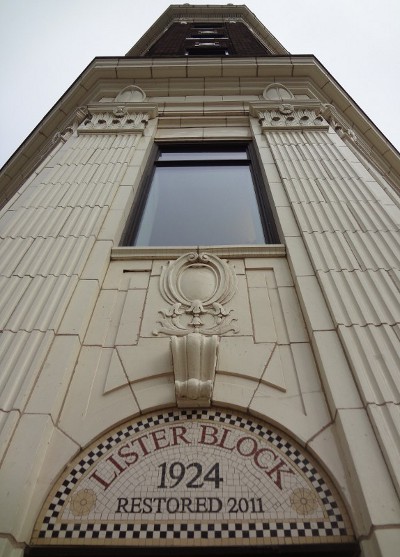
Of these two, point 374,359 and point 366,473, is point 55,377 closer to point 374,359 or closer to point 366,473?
point 366,473

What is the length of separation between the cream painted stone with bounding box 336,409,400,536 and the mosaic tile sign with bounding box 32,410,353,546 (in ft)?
0.71

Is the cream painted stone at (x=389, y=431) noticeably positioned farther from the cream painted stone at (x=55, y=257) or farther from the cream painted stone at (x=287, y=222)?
the cream painted stone at (x=55, y=257)

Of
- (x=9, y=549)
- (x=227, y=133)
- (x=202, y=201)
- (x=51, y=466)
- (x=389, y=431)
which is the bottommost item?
(x=9, y=549)

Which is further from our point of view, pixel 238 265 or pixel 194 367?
pixel 238 265

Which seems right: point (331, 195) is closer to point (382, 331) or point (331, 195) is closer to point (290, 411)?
point (382, 331)

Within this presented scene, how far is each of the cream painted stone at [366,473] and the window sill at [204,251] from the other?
2577mm

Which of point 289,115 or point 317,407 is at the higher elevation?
point 289,115

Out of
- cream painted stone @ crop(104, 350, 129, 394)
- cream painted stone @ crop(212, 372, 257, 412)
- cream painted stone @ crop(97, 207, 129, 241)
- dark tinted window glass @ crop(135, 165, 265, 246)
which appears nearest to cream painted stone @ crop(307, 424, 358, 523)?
cream painted stone @ crop(212, 372, 257, 412)

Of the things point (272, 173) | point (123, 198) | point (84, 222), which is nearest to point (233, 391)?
point (84, 222)

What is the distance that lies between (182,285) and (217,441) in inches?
83.1

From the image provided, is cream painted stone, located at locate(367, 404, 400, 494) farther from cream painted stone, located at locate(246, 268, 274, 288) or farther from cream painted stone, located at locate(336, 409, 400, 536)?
cream painted stone, located at locate(246, 268, 274, 288)

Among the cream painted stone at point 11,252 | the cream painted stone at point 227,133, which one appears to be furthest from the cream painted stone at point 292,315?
the cream painted stone at point 227,133

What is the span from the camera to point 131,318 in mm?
4914

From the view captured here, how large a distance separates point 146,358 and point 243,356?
3.24 ft
